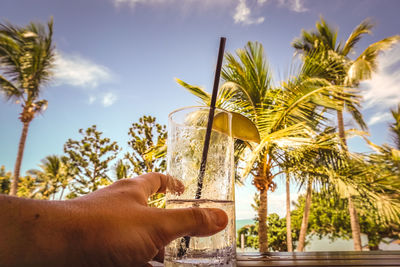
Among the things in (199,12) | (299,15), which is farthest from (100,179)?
(199,12)

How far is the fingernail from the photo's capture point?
56 cm

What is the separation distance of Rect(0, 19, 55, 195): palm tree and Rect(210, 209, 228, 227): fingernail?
10374 millimetres

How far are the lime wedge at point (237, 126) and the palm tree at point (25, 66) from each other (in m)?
10.3

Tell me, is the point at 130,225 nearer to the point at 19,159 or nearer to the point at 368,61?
the point at 368,61

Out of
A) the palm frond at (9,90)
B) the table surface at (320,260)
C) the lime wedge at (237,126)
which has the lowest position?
the table surface at (320,260)

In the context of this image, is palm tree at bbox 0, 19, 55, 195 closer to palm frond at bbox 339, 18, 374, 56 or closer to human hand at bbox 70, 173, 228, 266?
human hand at bbox 70, 173, 228, 266

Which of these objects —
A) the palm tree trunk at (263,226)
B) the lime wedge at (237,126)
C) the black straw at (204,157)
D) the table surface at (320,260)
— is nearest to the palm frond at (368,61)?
the palm tree trunk at (263,226)

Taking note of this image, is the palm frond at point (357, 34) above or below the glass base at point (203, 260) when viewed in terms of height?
above

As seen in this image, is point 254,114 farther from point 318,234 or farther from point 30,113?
point 318,234

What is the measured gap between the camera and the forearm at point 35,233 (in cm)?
43

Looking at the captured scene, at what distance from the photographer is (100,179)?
10.5 m

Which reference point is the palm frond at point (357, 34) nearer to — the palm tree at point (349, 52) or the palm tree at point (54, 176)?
the palm tree at point (349, 52)

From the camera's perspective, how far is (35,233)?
17.5 inches

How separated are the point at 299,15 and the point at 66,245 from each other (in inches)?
814
